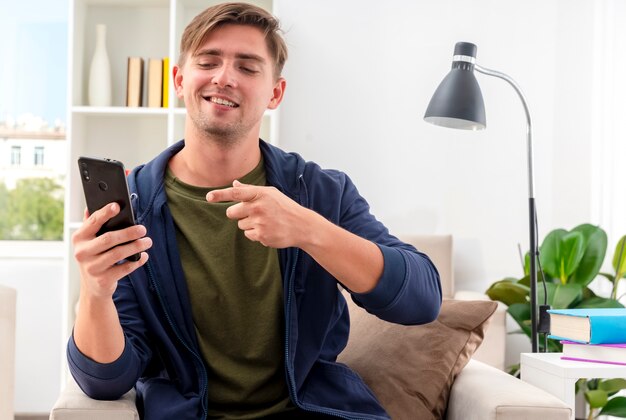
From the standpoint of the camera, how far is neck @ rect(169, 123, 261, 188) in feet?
5.81

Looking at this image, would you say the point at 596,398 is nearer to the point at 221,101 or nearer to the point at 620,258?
the point at 620,258

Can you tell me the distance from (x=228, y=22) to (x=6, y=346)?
1.06 meters

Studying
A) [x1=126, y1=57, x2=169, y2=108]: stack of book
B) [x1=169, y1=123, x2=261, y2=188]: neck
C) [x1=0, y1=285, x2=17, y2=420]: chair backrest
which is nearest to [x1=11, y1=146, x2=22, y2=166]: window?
[x1=126, y1=57, x2=169, y2=108]: stack of book

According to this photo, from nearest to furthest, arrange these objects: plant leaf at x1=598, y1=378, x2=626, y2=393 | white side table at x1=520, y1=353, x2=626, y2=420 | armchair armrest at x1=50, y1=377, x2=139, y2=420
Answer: armchair armrest at x1=50, y1=377, x2=139, y2=420 < white side table at x1=520, y1=353, x2=626, y2=420 < plant leaf at x1=598, y1=378, x2=626, y2=393

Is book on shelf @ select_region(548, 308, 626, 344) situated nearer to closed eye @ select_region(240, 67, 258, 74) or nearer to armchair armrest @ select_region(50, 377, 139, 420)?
closed eye @ select_region(240, 67, 258, 74)

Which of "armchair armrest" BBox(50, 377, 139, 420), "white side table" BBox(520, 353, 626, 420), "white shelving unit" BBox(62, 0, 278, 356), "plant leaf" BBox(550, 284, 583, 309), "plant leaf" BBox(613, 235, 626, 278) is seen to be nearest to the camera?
"armchair armrest" BBox(50, 377, 139, 420)

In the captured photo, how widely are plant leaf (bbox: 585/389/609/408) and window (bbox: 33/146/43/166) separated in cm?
254

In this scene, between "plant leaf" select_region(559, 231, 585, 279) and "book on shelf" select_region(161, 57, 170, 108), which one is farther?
"book on shelf" select_region(161, 57, 170, 108)

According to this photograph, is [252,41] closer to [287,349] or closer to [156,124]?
[287,349]

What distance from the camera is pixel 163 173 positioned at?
1796mm

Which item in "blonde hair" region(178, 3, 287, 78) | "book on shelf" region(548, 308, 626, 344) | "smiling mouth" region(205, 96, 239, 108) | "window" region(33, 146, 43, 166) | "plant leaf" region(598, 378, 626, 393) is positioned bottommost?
"plant leaf" region(598, 378, 626, 393)

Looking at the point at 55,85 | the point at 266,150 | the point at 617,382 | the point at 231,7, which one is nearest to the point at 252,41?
the point at 231,7

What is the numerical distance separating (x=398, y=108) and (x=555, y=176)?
722 mm

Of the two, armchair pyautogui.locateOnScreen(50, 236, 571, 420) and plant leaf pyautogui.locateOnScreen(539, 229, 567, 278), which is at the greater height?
plant leaf pyautogui.locateOnScreen(539, 229, 567, 278)
